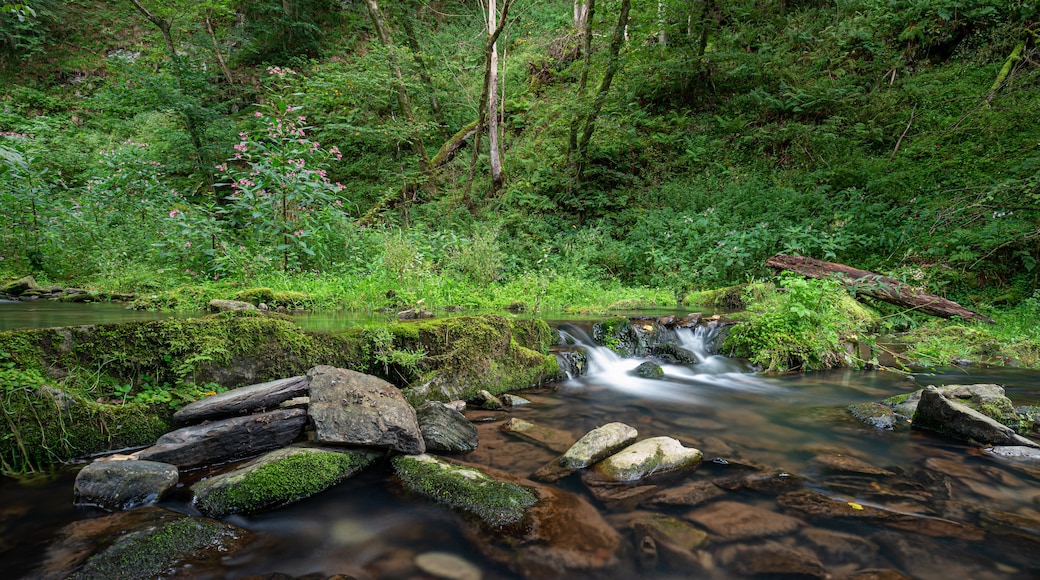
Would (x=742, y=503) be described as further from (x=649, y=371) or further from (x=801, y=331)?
(x=801, y=331)

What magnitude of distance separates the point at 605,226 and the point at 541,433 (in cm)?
1064

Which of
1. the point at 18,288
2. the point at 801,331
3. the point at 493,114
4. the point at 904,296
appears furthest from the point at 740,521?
the point at 493,114

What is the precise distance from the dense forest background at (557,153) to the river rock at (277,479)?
3.95m

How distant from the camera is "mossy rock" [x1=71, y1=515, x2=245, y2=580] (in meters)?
1.99

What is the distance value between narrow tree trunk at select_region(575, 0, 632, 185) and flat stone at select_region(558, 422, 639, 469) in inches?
471

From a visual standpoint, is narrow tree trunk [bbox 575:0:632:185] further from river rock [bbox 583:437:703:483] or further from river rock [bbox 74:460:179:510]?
river rock [bbox 74:460:179:510]

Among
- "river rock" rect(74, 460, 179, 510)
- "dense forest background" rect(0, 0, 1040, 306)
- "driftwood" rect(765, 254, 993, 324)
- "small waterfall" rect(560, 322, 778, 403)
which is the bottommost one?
"small waterfall" rect(560, 322, 778, 403)

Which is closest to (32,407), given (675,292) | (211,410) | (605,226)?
(211,410)

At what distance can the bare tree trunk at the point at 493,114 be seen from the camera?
44.8 feet

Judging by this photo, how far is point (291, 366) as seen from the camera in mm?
3721

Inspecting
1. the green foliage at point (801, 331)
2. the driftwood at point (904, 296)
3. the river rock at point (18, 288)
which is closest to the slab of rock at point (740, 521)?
the green foliage at point (801, 331)

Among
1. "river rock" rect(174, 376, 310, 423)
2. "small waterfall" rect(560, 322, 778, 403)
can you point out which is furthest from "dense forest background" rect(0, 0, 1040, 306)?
"river rock" rect(174, 376, 310, 423)

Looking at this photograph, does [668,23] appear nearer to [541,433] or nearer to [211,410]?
[541,433]

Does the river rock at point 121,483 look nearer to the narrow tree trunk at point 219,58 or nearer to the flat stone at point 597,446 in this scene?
the flat stone at point 597,446
